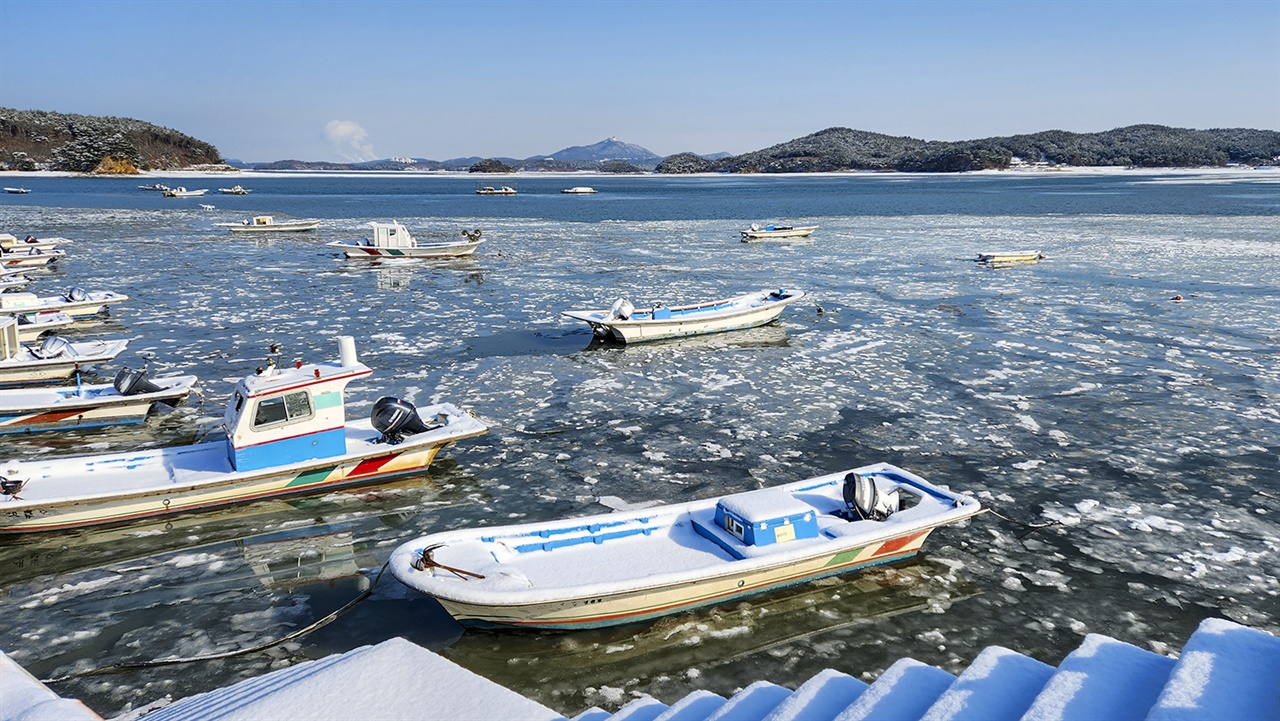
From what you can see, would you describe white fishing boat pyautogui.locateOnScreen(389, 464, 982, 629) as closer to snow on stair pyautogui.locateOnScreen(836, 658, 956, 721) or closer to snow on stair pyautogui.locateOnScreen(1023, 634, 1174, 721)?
snow on stair pyautogui.locateOnScreen(836, 658, 956, 721)

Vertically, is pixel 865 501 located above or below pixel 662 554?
above

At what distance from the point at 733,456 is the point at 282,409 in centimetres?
848

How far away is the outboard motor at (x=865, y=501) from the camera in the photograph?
11812 mm

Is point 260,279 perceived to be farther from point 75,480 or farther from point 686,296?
point 75,480

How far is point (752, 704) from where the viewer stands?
5.39 m

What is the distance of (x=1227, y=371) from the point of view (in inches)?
826

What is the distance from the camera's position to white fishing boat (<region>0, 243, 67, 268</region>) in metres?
39.9

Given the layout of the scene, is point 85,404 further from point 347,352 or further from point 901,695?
point 901,695

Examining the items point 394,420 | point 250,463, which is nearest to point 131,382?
point 250,463

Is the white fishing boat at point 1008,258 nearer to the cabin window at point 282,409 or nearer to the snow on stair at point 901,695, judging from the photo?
the cabin window at point 282,409

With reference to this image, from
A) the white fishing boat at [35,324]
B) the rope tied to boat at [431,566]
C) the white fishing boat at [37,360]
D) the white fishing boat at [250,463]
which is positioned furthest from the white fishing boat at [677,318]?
the white fishing boat at [35,324]

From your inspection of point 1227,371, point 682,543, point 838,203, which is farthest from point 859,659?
point 838,203

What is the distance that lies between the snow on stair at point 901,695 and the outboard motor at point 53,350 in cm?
2263

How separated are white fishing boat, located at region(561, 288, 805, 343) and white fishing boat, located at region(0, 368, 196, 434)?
11883 mm
